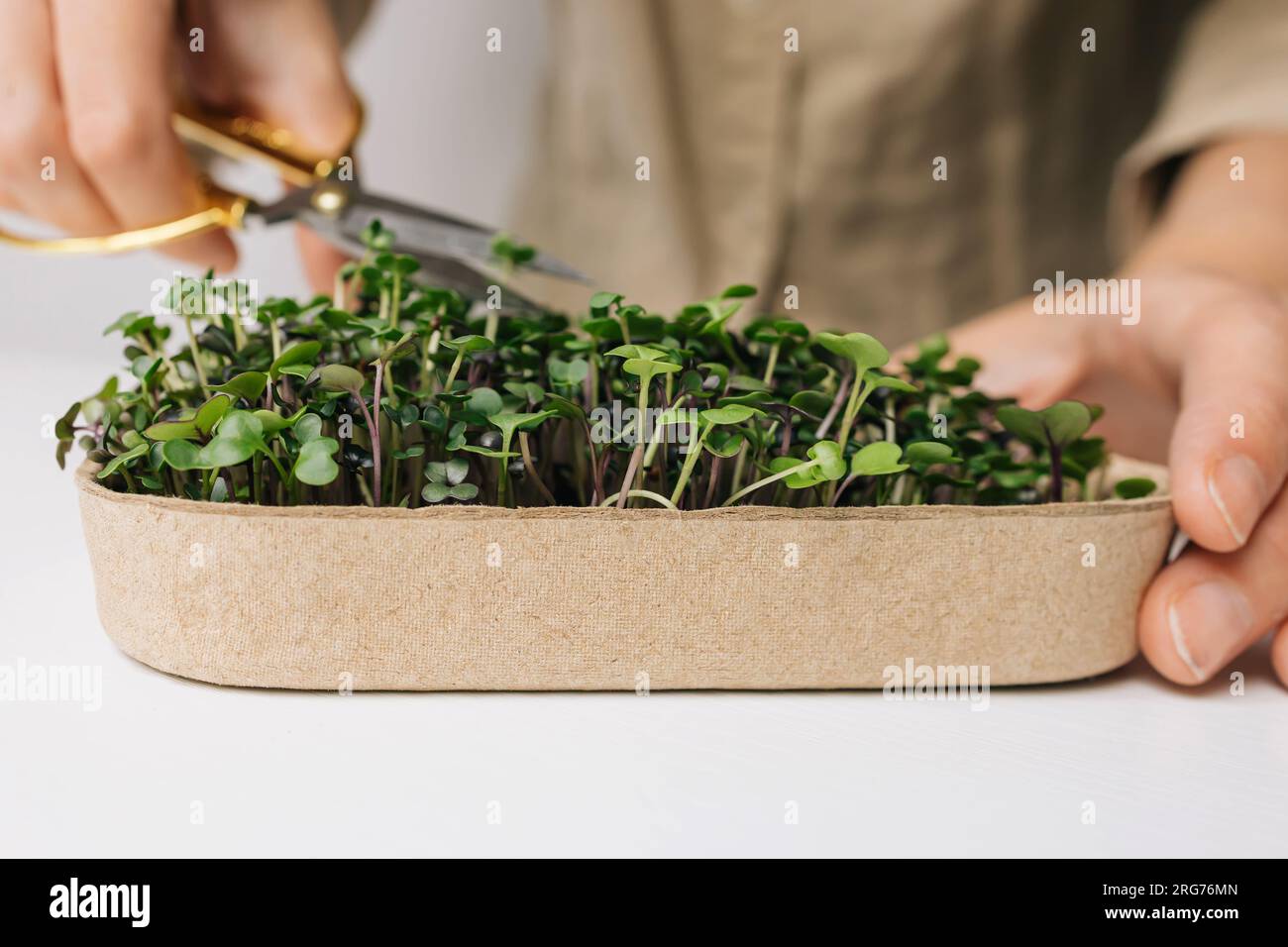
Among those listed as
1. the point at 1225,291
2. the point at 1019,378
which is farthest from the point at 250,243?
the point at 1225,291

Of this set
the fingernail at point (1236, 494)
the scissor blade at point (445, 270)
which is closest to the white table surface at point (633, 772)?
the fingernail at point (1236, 494)

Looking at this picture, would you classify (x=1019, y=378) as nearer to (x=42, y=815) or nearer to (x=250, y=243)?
(x=42, y=815)

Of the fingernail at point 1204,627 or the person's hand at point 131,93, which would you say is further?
the person's hand at point 131,93

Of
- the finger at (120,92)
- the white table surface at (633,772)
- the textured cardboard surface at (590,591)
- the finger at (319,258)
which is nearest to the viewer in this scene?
the white table surface at (633,772)

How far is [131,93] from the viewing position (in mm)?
885

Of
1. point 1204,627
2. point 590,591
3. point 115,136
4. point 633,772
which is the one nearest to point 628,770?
point 633,772

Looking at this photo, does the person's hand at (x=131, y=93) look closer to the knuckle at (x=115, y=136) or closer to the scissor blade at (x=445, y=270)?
the knuckle at (x=115, y=136)

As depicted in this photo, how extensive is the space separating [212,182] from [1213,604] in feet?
2.88

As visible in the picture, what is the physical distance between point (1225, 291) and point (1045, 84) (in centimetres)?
75

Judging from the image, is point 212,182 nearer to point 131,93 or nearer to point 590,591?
point 131,93

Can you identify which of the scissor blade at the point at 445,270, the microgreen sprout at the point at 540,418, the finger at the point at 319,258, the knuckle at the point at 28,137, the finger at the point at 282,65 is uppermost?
the finger at the point at 282,65

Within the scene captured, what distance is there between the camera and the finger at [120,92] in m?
0.88

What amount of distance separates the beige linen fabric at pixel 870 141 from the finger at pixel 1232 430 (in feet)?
1.94

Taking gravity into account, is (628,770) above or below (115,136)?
below
